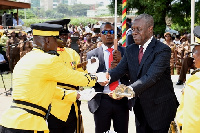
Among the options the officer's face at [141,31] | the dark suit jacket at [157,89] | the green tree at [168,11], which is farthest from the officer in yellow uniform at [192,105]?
the green tree at [168,11]

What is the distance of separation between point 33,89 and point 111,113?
4.63 feet

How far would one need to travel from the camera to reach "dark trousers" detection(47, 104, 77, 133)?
14.0 feet

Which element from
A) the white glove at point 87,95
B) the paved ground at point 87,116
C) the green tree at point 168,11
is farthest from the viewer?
the green tree at point 168,11

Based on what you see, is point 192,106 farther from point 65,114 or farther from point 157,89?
point 65,114

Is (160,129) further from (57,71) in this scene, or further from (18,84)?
(18,84)

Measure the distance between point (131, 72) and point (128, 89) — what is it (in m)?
0.39

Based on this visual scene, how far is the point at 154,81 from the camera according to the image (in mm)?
3477

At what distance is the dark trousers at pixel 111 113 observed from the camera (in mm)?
4402

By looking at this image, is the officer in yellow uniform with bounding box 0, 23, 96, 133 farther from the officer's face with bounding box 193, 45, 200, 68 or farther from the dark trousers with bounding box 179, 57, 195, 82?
the dark trousers with bounding box 179, 57, 195, 82

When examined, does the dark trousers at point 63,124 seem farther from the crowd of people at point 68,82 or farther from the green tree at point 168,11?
the green tree at point 168,11

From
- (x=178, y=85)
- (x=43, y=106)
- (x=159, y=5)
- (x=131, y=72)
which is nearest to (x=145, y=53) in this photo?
(x=131, y=72)

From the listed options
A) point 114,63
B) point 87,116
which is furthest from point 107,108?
point 87,116

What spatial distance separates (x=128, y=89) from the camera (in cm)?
346

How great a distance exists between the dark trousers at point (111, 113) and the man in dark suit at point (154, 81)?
0.71 meters
